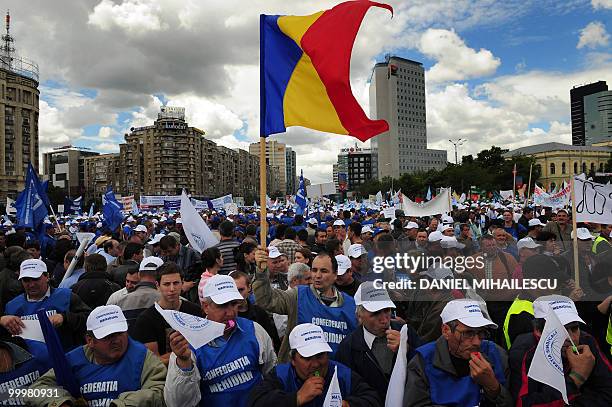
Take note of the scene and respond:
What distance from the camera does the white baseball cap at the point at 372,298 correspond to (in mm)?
3661

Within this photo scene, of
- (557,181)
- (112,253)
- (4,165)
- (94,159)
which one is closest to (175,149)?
(94,159)

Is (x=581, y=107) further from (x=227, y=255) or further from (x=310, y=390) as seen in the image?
(x=310, y=390)

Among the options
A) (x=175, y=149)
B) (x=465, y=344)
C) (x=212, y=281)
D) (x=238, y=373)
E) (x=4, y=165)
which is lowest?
(x=238, y=373)

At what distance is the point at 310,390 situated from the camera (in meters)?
2.93

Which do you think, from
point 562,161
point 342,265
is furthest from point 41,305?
point 562,161

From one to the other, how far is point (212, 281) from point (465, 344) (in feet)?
6.13

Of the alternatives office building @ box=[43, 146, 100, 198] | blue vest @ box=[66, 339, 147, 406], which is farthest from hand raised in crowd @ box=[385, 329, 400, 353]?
A: office building @ box=[43, 146, 100, 198]

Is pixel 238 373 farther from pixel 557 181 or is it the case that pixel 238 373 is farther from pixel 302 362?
pixel 557 181

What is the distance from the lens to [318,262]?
4.53 metres

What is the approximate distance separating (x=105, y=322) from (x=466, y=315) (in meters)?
2.46

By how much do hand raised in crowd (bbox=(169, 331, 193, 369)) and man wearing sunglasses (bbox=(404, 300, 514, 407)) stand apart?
57.4 inches

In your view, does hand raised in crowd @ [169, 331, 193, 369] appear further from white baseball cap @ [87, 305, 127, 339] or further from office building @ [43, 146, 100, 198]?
office building @ [43, 146, 100, 198]

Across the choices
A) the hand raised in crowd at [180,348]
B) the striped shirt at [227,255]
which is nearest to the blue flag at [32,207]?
the striped shirt at [227,255]

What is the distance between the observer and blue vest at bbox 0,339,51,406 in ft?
12.1
